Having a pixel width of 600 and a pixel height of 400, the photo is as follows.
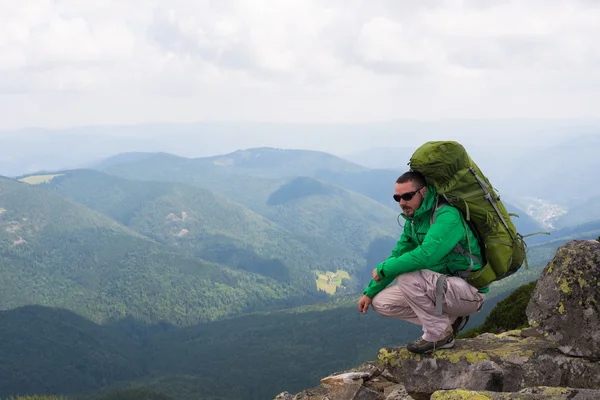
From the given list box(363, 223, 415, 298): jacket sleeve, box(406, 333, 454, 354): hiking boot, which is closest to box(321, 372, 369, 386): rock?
box(406, 333, 454, 354): hiking boot

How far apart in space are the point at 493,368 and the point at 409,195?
448cm

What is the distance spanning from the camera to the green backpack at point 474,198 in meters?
9.99

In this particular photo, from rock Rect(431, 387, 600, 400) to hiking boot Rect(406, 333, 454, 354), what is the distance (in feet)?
7.88

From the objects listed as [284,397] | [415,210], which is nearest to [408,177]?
[415,210]

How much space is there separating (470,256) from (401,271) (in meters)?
1.48

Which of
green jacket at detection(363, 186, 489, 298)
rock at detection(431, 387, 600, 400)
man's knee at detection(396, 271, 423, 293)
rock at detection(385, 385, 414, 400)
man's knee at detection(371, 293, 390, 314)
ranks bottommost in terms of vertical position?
rock at detection(385, 385, 414, 400)

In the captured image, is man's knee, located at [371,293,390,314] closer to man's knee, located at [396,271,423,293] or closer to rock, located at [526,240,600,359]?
man's knee, located at [396,271,423,293]

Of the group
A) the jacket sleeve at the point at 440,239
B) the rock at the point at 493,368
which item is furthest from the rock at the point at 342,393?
the jacket sleeve at the point at 440,239

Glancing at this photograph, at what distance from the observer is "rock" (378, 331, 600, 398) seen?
10773mm

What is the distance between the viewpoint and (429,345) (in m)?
11.5

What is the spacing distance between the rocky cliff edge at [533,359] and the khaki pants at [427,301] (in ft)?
2.87

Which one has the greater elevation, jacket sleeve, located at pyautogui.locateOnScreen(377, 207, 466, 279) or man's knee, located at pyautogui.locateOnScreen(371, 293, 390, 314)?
jacket sleeve, located at pyautogui.locateOnScreen(377, 207, 466, 279)

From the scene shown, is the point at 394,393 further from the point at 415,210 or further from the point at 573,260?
the point at 573,260

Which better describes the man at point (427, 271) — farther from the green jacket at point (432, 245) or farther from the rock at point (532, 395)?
the rock at point (532, 395)
